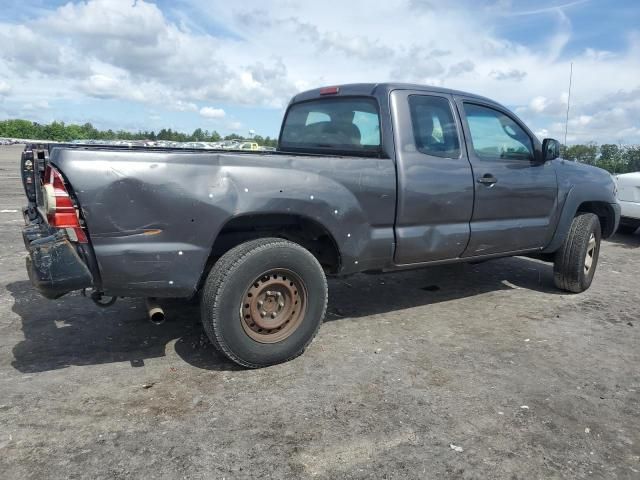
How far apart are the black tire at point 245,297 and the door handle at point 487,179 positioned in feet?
5.85

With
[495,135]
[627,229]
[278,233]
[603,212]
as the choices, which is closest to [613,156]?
[627,229]

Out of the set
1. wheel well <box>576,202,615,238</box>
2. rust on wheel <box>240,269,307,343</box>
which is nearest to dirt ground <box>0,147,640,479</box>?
rust on wheel <box>240,269,307,343</box>

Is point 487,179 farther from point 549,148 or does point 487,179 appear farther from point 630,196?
point 630,196

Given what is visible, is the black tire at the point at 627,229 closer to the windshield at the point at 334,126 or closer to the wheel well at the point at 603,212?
the wheel well at the point at 603,212

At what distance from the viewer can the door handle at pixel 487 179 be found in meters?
4.54

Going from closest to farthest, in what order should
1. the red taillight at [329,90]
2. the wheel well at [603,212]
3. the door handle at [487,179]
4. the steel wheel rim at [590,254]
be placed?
1. the door handle at [487,179]
2. the red taillight at [329,90]
3. the steel wheel rim at [590,254]
4. the wheel well at [603,212]

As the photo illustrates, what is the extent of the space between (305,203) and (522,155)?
8.49 feet

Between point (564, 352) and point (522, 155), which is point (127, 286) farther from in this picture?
point (522, 155)

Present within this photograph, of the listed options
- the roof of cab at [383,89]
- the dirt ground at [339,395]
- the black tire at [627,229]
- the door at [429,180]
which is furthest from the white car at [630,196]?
the door at [429,180]

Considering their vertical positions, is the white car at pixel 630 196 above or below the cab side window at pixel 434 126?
below

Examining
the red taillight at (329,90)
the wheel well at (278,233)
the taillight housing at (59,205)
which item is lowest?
the wheel well at (278,233)

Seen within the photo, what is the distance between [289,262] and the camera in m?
3.50

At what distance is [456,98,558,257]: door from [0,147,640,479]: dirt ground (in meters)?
0.73

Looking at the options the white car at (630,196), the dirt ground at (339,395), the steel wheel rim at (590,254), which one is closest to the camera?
the dirt ground at (339,395)
